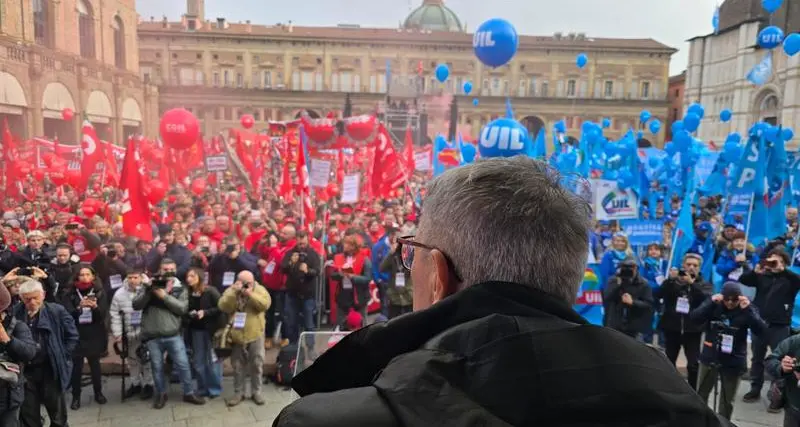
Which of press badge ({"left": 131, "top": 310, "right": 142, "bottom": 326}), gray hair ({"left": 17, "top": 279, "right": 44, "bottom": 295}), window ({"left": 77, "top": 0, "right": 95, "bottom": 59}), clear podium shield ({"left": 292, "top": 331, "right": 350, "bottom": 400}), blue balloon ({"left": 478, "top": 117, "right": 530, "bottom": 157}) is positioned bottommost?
press badge ({"left": 131, "top": 310, "right": 142, "bottom": 326})

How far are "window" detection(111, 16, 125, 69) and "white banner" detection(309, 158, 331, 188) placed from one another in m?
12.4

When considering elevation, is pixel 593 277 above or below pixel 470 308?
below

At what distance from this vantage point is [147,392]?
19.0ft

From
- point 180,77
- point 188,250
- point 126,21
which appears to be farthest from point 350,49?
point 188,250

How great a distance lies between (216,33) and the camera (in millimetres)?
50094

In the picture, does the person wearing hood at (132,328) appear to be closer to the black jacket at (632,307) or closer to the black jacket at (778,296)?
the black jacket at (632,307)

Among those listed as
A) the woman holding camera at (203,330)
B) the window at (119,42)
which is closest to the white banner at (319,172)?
the woman holding camera at (203,330)

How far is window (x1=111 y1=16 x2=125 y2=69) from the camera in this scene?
56.8 feet

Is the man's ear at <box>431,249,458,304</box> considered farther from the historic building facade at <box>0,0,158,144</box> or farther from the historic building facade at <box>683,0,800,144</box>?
the historic building facade at <box>683,0,800,144</box>

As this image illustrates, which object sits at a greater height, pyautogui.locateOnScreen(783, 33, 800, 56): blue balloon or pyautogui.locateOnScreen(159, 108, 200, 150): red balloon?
pyautogui.locateOnScreen(783, 33, 800, 56): blue balloon

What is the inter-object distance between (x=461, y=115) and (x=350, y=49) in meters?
12.6

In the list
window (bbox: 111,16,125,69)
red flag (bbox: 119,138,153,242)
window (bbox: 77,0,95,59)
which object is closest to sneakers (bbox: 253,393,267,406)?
red flag (bbox: 119,138,153,242)

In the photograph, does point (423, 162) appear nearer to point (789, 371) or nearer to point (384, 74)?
point (789, 371)

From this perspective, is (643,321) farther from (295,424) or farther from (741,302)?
(295,424)
